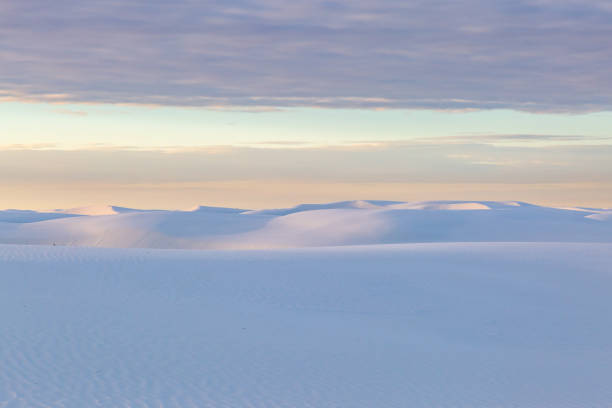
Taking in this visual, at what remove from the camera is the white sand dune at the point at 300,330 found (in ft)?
33.9

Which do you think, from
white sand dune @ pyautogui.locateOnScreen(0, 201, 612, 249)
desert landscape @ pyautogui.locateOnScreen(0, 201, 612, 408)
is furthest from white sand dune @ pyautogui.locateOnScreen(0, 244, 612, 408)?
white sand dune @ pyautogui.locateOnScreen(0, 201, 612, 249)

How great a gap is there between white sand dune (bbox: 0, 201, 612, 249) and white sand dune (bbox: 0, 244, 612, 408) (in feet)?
78.4

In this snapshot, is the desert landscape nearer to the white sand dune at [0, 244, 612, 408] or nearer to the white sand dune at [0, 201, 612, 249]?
the white sand dune at [0, 244, 612, 408]

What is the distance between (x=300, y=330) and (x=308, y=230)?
3721cm

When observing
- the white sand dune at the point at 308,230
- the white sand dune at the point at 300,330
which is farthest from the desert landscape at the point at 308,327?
the white sand dune at the point at 308,230

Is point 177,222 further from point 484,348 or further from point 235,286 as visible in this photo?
point 484,348

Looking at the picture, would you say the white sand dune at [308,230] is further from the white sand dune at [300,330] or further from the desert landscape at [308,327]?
the white sand dune at [300,330]

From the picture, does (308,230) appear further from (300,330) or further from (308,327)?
(300,330)

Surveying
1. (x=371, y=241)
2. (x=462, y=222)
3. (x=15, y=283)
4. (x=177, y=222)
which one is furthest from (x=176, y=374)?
(x=177, y=222)

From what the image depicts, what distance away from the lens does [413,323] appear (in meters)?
15.3

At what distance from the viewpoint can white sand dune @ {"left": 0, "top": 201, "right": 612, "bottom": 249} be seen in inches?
1827

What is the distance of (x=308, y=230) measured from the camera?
168 ft

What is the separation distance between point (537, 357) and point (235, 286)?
7.13 metres

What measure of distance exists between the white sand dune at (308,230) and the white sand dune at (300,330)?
23.9m
